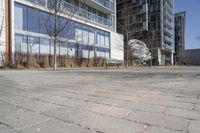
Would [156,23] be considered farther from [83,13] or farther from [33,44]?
[33,44]

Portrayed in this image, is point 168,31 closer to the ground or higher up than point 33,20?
higher up

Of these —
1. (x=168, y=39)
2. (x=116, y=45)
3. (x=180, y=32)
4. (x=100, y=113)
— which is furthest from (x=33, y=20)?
(x=180, y=32)

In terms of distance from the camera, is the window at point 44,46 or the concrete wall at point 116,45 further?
the concrete wall at point 116,45

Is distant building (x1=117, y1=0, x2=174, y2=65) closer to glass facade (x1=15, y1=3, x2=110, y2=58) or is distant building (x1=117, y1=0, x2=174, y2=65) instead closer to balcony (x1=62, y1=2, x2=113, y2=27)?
balcony (x1=62, y1=2, x2=113, y2=27)

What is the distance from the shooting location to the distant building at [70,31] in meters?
21.5

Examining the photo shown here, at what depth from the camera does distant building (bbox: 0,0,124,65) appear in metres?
21.5

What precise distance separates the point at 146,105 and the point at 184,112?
617 millimetres

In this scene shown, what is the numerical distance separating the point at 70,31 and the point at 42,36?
5081mm

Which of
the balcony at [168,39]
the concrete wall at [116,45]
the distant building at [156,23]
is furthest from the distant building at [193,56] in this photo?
the concrete wall at [116,45]

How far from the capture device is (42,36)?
24.7 metres

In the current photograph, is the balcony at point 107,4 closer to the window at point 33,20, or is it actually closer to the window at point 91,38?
the window at point 91,38

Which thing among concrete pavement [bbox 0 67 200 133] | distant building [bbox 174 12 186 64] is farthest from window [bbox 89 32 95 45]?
distant building [bbox 174 12 186 64]

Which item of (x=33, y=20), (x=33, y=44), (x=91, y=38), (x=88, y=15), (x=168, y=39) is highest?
(x=168, y=39)

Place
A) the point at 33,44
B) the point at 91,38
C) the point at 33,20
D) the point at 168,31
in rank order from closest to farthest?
the point at 33,44
the point at 33,20
the point at 91,38
the point at 168,31
